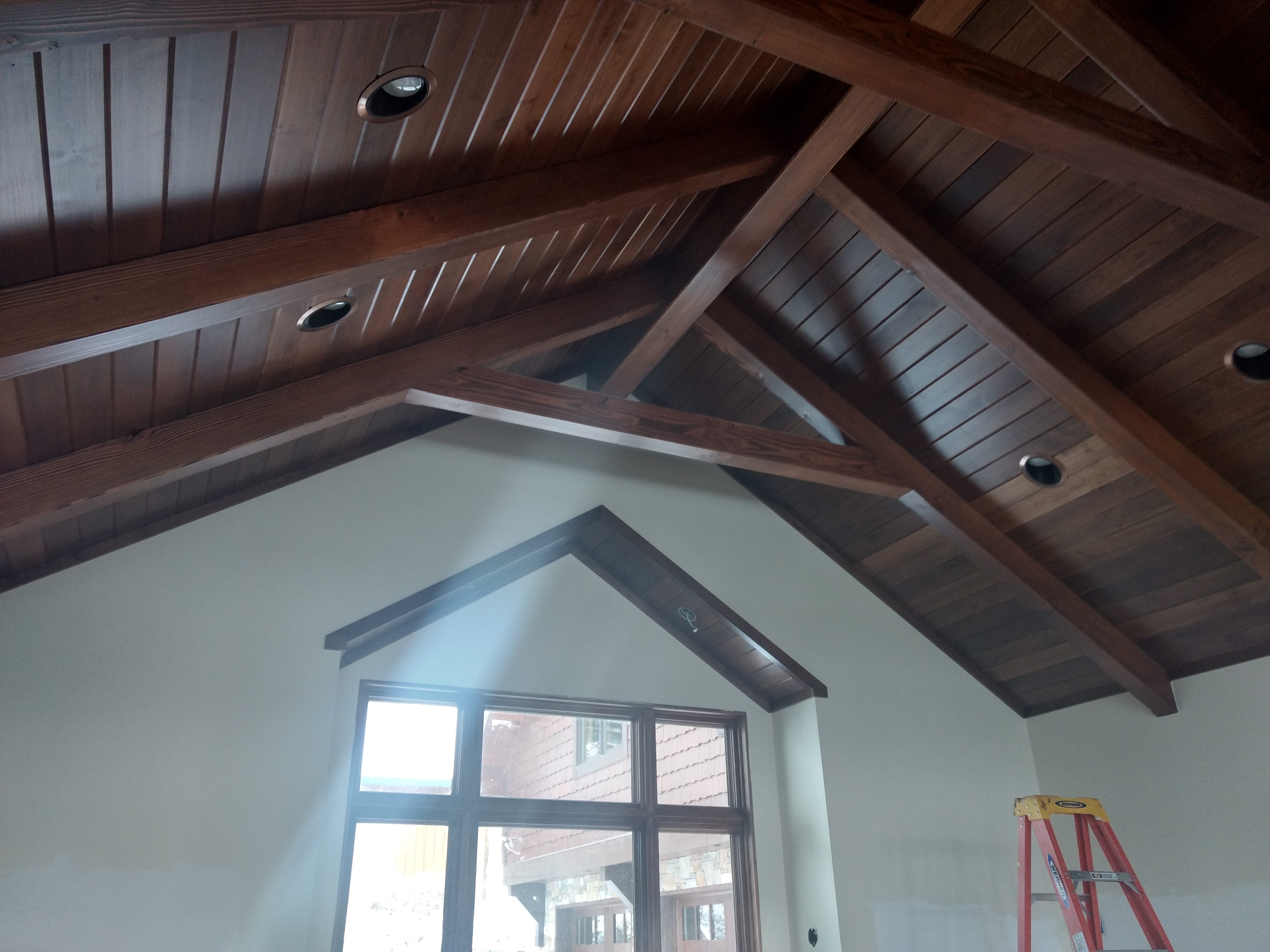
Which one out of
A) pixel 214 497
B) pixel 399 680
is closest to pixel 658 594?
pixel 399 680

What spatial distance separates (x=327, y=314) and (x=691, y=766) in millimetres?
3413

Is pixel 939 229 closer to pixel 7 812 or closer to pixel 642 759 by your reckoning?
pixel 642 759

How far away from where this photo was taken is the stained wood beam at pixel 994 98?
2229 millimetres

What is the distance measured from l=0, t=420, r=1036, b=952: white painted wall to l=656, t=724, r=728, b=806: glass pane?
20 cm

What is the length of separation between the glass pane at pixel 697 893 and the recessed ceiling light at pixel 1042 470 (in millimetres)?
→ 2591

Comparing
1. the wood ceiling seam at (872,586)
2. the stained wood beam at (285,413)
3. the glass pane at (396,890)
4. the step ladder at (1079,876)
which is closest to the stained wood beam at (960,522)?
the stained wood beam at (285,413)

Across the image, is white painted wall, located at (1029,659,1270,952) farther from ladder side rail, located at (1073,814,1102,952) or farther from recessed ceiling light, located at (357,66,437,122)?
recessed ceiling light, located at (357,66,437,122)

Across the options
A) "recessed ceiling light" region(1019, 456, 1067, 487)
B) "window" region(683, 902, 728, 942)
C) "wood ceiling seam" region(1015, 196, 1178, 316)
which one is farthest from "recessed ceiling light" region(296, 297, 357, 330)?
"window" region(683, 902, 728, 942)

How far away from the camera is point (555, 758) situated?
16.1ft

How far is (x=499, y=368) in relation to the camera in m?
4.54

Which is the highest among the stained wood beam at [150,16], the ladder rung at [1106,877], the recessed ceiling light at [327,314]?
the recessed ceiling light at [327,314]

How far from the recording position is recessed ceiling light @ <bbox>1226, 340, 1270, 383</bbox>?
3.53m

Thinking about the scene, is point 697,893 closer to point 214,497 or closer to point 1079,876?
point 1079,876

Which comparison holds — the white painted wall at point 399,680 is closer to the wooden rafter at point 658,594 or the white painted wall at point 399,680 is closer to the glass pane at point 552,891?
→ the wooden rafter at point 658,594
